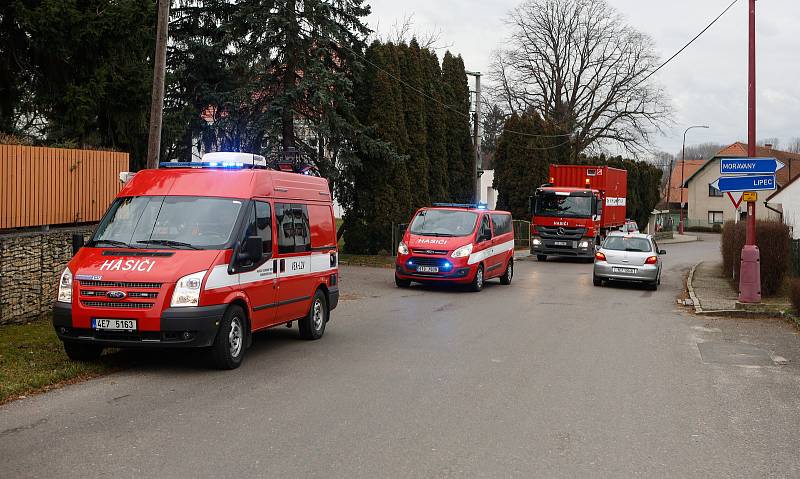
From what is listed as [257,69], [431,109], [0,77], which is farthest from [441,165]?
[0,77]

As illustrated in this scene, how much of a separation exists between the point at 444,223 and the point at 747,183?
7026 millimetres

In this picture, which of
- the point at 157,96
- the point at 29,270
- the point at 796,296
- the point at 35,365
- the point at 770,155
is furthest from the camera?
the point at 770,155

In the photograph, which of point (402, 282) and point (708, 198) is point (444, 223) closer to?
point (402, 282)

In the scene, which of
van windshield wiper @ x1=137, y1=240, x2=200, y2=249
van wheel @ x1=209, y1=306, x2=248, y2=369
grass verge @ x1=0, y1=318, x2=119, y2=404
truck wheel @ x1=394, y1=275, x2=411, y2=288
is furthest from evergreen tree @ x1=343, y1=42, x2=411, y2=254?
van windshield wiper @ x1=137, y1=240, x2=200, y2=249

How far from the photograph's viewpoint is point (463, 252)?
19.4m

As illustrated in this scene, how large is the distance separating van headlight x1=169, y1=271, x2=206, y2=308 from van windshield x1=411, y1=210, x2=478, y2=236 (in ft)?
38.6

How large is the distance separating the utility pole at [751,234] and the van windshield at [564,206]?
14.8 meters

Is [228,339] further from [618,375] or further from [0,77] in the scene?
[0,77]

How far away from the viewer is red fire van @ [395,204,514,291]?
19.4m

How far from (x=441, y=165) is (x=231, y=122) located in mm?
12125

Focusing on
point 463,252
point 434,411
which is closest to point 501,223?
point 463,252

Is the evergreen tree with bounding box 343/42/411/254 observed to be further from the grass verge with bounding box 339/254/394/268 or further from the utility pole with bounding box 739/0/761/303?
the utility pole with bounding box 739/0/761/303

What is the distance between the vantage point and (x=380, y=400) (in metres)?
7.82

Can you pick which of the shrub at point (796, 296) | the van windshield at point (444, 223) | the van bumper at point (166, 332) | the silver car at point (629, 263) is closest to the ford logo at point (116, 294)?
the van bumper at point (166, 332)
